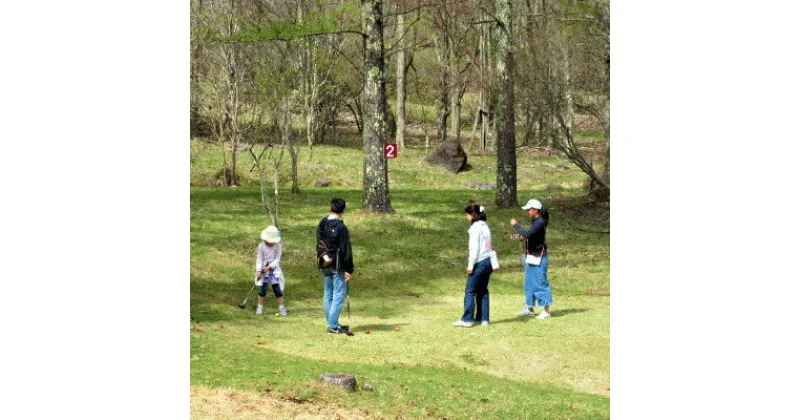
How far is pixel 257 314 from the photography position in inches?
649

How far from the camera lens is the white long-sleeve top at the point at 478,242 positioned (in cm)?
1418

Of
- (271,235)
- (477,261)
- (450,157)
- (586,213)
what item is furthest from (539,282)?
(450,157)

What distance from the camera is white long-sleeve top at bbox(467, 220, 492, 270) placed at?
46.5 feet

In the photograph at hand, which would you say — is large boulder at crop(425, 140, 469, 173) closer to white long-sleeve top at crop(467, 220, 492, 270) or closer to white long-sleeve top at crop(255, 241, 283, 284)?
white long-sleeve top at crop(255, 241, 283, 284)

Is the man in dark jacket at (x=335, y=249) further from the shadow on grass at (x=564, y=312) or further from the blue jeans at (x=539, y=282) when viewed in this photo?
the shadow on grass at (x=564, y=312)

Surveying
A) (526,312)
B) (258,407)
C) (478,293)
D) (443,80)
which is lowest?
(258,407)

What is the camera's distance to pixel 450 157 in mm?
39281

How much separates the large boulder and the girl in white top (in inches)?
952

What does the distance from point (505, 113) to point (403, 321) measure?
1280 cm

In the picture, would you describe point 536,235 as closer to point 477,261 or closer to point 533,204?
point 533,204

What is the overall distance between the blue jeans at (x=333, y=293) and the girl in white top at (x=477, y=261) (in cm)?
152

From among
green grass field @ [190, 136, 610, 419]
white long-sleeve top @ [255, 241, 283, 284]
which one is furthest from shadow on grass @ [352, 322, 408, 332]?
white long-sleeve top @ [255, 241, 283, 284]

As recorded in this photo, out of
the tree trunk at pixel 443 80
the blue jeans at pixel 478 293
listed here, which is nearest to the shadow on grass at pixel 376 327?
the blue jeans at pixel 478 293
